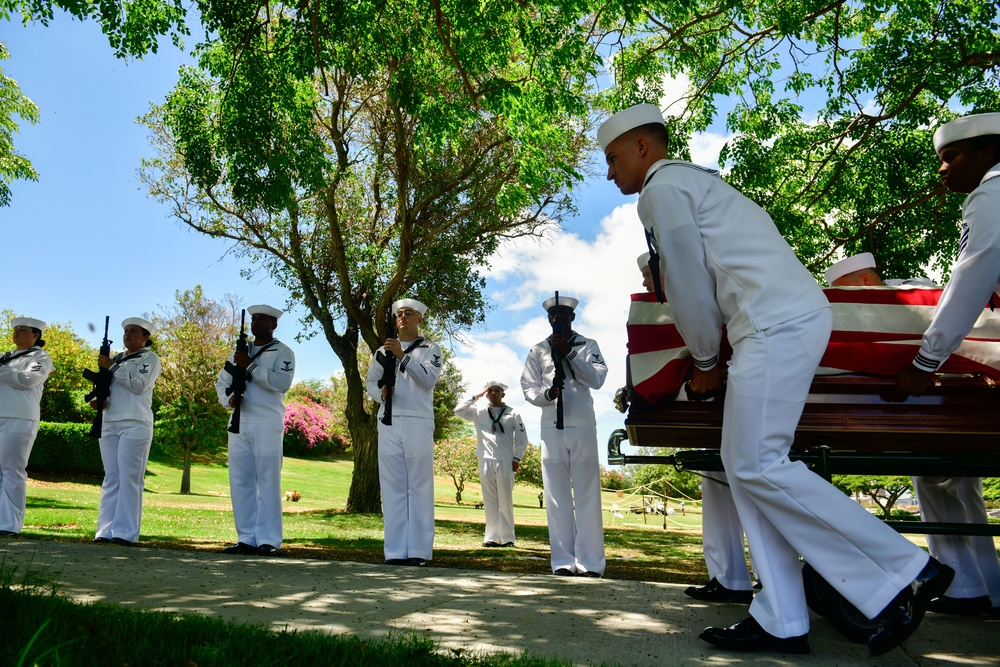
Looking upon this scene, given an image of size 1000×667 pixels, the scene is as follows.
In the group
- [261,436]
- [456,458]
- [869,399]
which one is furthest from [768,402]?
[456,458]

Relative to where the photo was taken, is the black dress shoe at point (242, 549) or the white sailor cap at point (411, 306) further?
the white sailor cap at point (411, 306)

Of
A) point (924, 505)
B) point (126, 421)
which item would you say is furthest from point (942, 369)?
point (126, 421)

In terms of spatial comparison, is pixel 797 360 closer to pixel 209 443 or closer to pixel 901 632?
pixel 901 632

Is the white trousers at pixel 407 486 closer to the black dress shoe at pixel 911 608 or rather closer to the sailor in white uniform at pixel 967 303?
the sailor in white uniform at pixel 967 303

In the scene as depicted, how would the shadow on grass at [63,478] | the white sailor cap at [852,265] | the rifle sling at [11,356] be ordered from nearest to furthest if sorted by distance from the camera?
the white sailor cap at [852,265] < the rifle sling at [11,356] < the shadow on grass at [63,478]

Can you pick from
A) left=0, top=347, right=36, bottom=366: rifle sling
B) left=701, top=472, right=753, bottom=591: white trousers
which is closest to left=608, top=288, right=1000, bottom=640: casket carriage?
left=701, top=472, right=753, bottom=591: white trousers

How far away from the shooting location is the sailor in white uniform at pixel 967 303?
3.42m

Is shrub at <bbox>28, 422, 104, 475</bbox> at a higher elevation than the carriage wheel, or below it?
higher

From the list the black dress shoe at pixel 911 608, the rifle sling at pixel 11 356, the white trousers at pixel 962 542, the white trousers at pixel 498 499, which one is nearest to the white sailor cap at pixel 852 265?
the white trousers at pixel 962 542

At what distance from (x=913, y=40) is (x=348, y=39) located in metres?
8.01

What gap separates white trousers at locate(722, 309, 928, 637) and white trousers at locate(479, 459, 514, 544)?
31.0ft

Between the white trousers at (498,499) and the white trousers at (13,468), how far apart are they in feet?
21.7

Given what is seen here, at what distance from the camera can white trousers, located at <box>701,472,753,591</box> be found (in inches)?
205

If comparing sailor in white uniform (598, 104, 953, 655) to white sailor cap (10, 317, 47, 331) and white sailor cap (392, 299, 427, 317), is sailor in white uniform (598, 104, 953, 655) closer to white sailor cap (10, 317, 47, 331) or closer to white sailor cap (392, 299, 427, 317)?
white sailor cap (392, 299, 427, 317)
